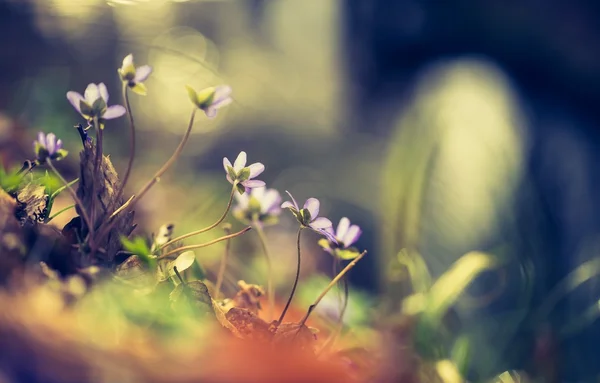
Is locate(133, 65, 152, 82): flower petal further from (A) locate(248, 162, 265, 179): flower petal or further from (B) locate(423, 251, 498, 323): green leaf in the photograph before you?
(B) locate(423, 251, 498, 323): green leaf

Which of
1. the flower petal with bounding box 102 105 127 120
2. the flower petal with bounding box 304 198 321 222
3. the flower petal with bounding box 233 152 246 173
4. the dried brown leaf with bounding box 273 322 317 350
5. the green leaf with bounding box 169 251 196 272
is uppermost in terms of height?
the flower petal with bounding box 102 105 127 120

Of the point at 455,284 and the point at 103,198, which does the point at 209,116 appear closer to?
the point at 103,198

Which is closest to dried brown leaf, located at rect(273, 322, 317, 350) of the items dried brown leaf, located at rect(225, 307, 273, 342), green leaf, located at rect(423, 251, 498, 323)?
dried brown leaf, located at rect(225, 307, 273, 342)

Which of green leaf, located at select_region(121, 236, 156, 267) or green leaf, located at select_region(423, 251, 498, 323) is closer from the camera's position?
green leaf, located at select_region(121, 236, 156, 267)

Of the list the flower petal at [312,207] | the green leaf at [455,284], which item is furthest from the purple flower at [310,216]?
the green leaf at [455,284]

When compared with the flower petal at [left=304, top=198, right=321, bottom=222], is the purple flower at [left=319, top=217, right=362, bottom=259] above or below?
below

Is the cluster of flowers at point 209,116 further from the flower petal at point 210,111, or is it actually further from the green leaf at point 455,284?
the green leaf at point 455,284

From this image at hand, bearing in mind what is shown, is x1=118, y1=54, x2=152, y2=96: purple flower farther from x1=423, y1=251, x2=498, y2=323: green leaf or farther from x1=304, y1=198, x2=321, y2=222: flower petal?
x1=423, y1=251, x2=498, y2=323: green leaf

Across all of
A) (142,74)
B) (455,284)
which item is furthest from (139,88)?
(455,284)

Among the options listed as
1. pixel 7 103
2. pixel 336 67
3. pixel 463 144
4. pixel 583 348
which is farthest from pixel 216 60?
pixel 583 348
